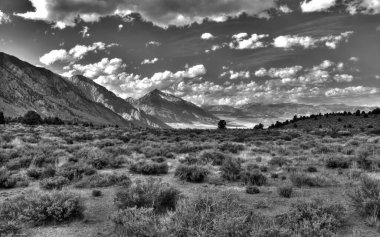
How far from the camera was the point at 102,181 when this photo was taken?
42.2ft

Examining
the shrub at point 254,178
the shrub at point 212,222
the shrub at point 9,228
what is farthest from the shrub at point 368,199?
the shrub at point 9,228

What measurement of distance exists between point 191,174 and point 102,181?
12.6ft

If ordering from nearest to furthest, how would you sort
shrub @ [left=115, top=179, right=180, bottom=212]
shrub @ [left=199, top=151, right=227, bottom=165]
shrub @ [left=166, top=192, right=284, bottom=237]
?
shrub @ [left=166, top=192, right=284, bottom=237] < shrub @ [left=115, top=179, right=180, bottom=212] < shrub @ [left=199, top=151, right=227, bottom=165]

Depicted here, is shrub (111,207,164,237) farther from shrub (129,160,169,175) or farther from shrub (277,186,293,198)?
shrub (129,160,169,175)

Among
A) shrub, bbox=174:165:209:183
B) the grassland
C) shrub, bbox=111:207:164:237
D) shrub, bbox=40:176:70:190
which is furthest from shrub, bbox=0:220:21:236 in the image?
shrub, bbox=174:165:209:183

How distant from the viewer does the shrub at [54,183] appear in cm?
1184

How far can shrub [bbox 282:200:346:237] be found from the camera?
279 inches

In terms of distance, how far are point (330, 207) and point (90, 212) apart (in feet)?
22.4

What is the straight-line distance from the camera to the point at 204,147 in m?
27.2

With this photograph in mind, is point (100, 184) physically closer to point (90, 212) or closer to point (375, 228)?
point (90, 212)

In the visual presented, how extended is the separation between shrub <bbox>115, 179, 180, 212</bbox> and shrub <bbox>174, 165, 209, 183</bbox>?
3653 mm

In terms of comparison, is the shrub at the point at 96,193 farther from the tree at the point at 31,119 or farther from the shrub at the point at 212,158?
the tree at the point at 31,119

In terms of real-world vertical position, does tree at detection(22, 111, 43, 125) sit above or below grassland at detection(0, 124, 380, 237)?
above

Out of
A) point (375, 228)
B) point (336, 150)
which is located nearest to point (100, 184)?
point (375, 228)
